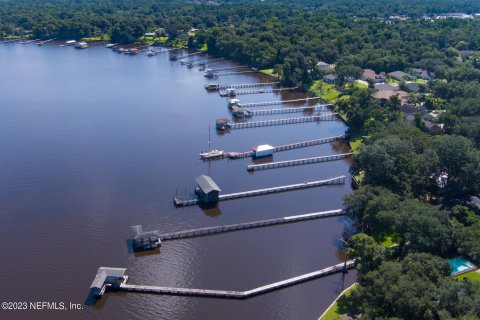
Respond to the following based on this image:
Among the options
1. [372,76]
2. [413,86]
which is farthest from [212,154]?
[372,76]

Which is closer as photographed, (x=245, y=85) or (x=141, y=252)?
(x=141, y=252)

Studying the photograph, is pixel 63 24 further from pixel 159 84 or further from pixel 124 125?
pixel 124 125

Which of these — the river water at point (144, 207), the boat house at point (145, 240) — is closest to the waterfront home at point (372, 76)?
the river water at point (144, 207)

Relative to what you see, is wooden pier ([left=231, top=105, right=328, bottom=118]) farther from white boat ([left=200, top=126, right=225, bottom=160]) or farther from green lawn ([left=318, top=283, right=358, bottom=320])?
green lawn ([left=318, top=283, right=358, bottom=320])

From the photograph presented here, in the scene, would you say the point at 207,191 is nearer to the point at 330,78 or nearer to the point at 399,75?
the point at 330,78

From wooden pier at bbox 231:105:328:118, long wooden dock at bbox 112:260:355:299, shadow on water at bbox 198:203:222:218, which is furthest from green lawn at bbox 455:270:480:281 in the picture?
wooden pier at bbox 231:105:328:118

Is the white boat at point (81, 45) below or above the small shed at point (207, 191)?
below

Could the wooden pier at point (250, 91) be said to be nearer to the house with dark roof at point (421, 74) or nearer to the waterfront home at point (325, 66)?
the waterfront home at point (325, 66)
